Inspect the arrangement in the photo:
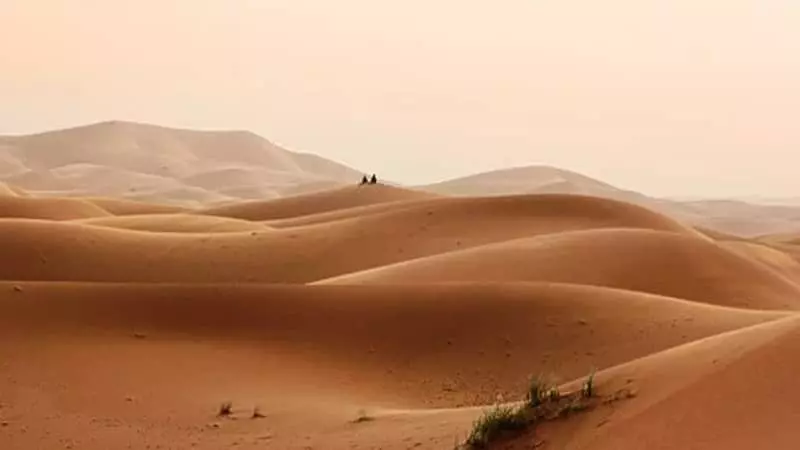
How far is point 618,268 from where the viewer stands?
1895 centimetres

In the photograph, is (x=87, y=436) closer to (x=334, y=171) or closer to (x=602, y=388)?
(x=602, y=388)

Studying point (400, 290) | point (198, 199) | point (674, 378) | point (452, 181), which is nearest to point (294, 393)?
point (400, 290)

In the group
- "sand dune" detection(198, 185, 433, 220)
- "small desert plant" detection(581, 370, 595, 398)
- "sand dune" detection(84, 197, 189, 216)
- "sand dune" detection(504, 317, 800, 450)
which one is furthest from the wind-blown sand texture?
"sand dune" detection(84, 197, 189, 216)

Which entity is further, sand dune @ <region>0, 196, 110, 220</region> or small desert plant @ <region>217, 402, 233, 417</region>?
sand dune @ <region>0, 196, 110, 220</region>

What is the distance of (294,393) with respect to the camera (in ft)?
34.6

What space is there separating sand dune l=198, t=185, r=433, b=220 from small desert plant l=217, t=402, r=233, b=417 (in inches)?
1211

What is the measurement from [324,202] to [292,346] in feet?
98.6

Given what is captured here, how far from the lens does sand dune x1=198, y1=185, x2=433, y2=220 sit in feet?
137

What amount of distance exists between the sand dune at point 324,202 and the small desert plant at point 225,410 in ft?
101

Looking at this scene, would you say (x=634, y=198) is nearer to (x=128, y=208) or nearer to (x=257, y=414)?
(x=128, y=208)

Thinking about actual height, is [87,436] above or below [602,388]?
below

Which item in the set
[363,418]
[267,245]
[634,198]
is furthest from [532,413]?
[634,198]

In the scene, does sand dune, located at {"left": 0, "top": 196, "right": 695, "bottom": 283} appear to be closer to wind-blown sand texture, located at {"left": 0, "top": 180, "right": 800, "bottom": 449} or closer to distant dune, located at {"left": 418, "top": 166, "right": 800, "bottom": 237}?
wind-blown sand texture, located at {"left": 0, "top": 180, "right": 800, "bottom": 449}

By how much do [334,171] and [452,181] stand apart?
29274 mm
